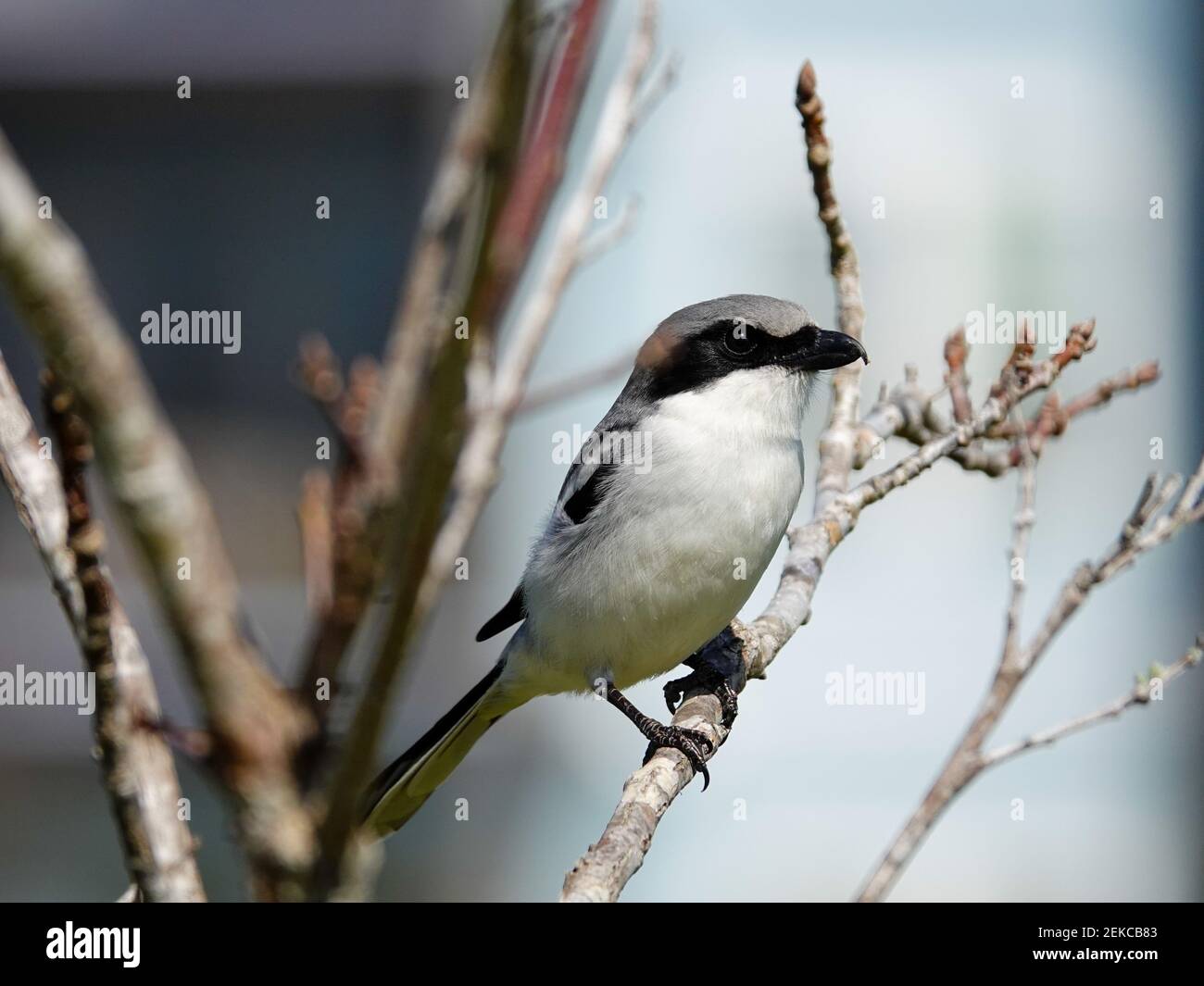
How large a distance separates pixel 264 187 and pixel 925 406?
19.3 feet

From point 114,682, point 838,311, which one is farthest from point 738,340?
point 114,682

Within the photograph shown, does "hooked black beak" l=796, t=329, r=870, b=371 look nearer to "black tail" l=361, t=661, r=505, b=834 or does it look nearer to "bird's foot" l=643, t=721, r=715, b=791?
"bird's foot" l=643, t=721, r=715, b=791

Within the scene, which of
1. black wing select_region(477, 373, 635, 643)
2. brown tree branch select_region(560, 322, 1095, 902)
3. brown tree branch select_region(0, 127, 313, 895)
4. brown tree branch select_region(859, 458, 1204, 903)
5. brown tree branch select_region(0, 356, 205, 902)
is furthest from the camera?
black wing select_region(477, 373, 635, 643)

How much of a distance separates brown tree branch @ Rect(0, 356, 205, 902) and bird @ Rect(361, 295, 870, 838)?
141cm

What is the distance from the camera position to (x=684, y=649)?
3004 millimetres

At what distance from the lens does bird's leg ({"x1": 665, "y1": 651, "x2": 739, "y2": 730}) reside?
3.01 meters

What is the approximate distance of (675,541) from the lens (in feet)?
9.53

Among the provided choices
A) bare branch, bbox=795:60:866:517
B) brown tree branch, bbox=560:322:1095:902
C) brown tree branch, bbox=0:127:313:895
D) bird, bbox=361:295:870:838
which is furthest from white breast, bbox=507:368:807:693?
brown tree branch, bbox=0:127:313:895

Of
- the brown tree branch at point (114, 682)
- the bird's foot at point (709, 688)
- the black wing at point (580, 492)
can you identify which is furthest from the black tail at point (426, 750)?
the brown tree branch at point (114, 682)

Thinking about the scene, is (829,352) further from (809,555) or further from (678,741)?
(678,741)

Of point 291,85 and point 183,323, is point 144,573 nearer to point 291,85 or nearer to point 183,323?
point 183,323

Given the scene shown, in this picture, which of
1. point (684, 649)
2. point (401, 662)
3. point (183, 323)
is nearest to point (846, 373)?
point (684, 649)

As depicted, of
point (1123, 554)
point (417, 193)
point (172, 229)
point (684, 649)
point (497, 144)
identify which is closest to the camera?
point (497, 144)

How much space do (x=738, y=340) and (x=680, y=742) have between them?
1041 millimetres
